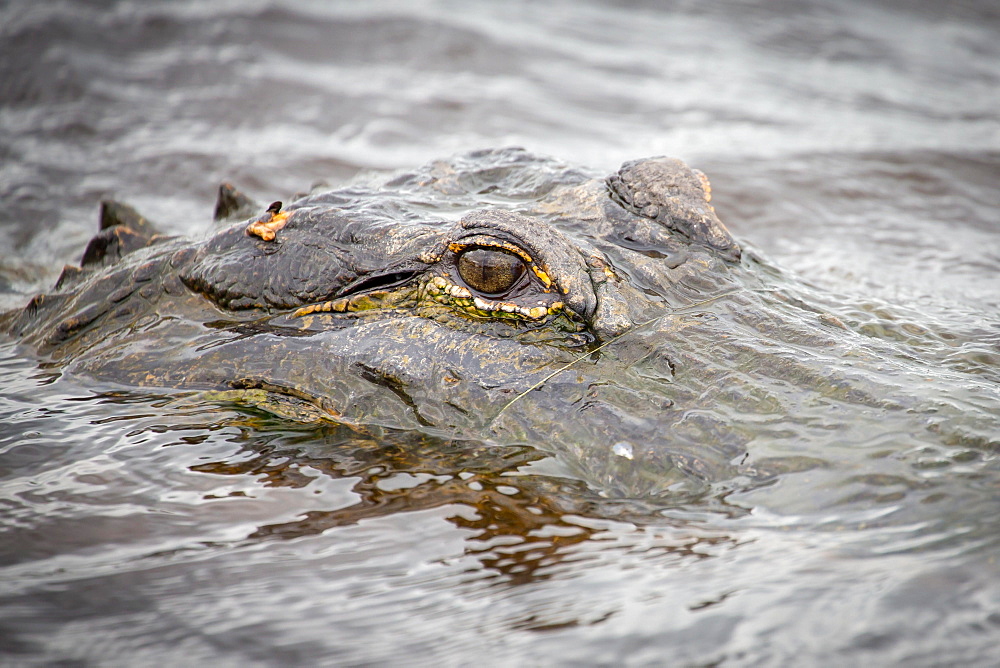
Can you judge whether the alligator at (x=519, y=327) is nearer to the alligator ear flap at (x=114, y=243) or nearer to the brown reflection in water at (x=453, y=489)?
the brown reflection in water at (x=453, y=489)

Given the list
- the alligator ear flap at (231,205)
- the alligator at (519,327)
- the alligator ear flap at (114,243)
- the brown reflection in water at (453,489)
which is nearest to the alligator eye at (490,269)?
the alligator at (519,327)

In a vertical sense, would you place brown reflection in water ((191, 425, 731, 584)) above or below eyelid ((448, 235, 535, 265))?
below

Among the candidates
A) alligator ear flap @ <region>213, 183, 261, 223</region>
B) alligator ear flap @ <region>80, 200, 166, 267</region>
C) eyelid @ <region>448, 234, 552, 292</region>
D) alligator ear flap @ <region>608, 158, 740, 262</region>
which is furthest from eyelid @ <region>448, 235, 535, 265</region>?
alligator ear flap @ <region>80, 200, 166, 267</region>

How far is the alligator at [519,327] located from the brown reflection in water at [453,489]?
0.10m

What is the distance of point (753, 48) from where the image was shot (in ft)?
35.9

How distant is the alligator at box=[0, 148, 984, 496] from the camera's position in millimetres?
3221

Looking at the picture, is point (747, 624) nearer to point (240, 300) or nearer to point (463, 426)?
point (463, 426)

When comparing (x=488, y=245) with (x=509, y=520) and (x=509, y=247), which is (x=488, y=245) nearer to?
(x=509, y=247)

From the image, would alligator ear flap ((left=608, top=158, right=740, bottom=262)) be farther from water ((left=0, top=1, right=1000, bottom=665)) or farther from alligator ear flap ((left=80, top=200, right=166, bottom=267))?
alligator ear flap ((left=80, top=200, right=166, bottom=267))

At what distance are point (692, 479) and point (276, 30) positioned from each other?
30.9 feet

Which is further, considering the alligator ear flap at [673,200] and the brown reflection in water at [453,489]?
the alligator ear flap at [673,200]

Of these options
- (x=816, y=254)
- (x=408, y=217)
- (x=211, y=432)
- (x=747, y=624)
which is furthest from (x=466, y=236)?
(x=816, y=254)

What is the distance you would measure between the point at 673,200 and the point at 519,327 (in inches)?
42.1

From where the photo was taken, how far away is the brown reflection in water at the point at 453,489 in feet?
9.89
